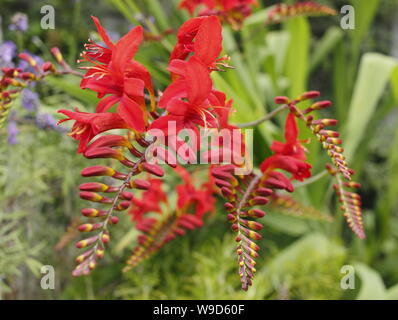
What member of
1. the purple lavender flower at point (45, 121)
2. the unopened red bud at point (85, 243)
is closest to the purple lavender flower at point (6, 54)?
the purple lavender flower at point (45, 121)

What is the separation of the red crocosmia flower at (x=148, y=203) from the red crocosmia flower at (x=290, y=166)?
335mm

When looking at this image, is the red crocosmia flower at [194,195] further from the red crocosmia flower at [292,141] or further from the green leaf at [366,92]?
the green leaf at [366,92]

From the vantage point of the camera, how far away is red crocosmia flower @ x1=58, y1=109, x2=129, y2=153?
41 cm

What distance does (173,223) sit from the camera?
752 millimetres

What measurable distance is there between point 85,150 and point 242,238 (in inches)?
6.5

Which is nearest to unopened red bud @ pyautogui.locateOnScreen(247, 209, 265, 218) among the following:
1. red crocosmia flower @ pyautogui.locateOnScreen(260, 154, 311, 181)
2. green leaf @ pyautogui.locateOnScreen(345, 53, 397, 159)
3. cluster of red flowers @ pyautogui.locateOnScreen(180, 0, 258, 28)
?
red crocosmia flower @ pyautogui.locateOnScreen(260, 154, 311, 181)

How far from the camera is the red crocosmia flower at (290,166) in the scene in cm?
50

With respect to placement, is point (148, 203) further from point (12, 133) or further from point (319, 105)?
point (319, 105)

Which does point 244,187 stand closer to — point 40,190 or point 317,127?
point 317,127

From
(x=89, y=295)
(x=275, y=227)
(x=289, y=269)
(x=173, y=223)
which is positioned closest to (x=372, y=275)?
(x=289, y=269)

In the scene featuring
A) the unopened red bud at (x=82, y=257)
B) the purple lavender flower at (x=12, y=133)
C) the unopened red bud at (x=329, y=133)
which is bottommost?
the unopened red bud at (x=82, y=257)

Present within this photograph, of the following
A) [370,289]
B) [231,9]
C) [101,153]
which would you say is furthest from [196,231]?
[101,153]

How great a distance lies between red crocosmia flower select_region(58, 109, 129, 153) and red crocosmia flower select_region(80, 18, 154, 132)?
2 cm

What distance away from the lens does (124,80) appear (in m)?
0.41
